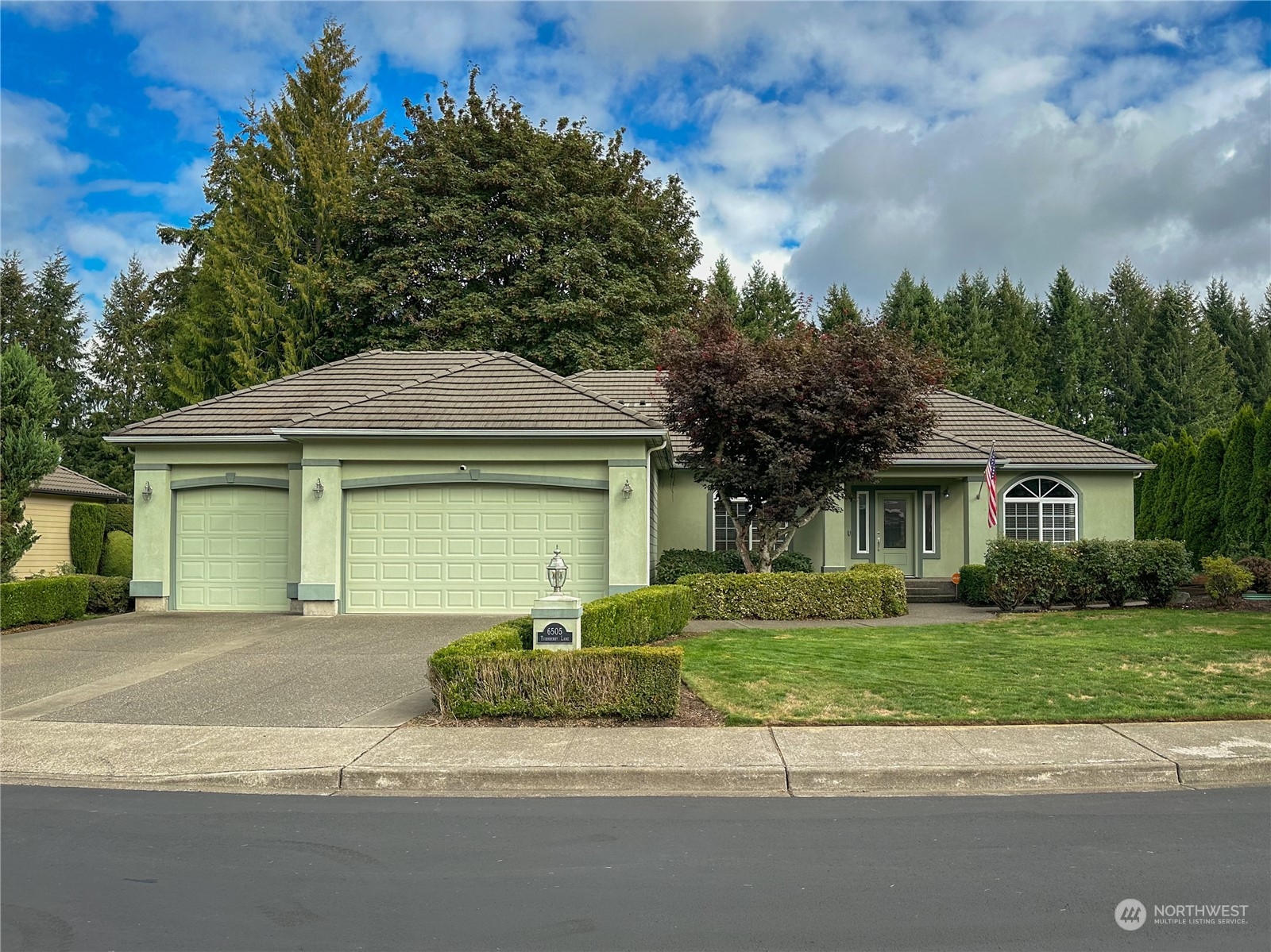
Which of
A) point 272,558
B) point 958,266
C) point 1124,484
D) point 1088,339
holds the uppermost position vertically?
point 958,266

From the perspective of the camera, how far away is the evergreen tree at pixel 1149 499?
88.7 ft

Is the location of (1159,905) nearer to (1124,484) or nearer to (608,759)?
(608,759)

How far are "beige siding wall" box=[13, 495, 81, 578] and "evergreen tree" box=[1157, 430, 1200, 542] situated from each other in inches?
1244

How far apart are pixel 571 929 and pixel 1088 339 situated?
49829mm

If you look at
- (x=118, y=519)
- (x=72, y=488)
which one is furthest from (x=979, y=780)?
(x=118, y=519)

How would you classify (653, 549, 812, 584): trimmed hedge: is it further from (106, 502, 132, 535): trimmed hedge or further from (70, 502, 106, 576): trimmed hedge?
(106, 502, 132, 535): trimmed hedge

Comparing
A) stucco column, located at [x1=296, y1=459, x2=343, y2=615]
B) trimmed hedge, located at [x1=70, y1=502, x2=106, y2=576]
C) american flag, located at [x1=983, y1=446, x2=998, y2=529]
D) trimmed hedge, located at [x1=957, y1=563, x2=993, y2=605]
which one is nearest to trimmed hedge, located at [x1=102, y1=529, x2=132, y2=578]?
trimmed hedge, located at [x1=70, y1=502, x2=106, y2=576]

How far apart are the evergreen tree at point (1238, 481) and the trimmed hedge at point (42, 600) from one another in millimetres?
23930

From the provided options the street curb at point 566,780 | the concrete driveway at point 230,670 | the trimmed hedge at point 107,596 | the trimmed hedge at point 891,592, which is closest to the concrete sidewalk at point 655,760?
the street curb at point 566,780

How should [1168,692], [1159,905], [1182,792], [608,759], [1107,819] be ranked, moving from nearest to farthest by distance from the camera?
[1159,905] < [1107,819] < [1182,792] < [608,759] < [1168,692]

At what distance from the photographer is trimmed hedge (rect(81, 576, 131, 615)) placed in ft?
59.2

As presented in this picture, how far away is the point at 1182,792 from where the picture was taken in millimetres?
6711

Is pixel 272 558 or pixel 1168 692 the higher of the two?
pixel 272 558

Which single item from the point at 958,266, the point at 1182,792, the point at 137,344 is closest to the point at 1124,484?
the point at 1182,792
